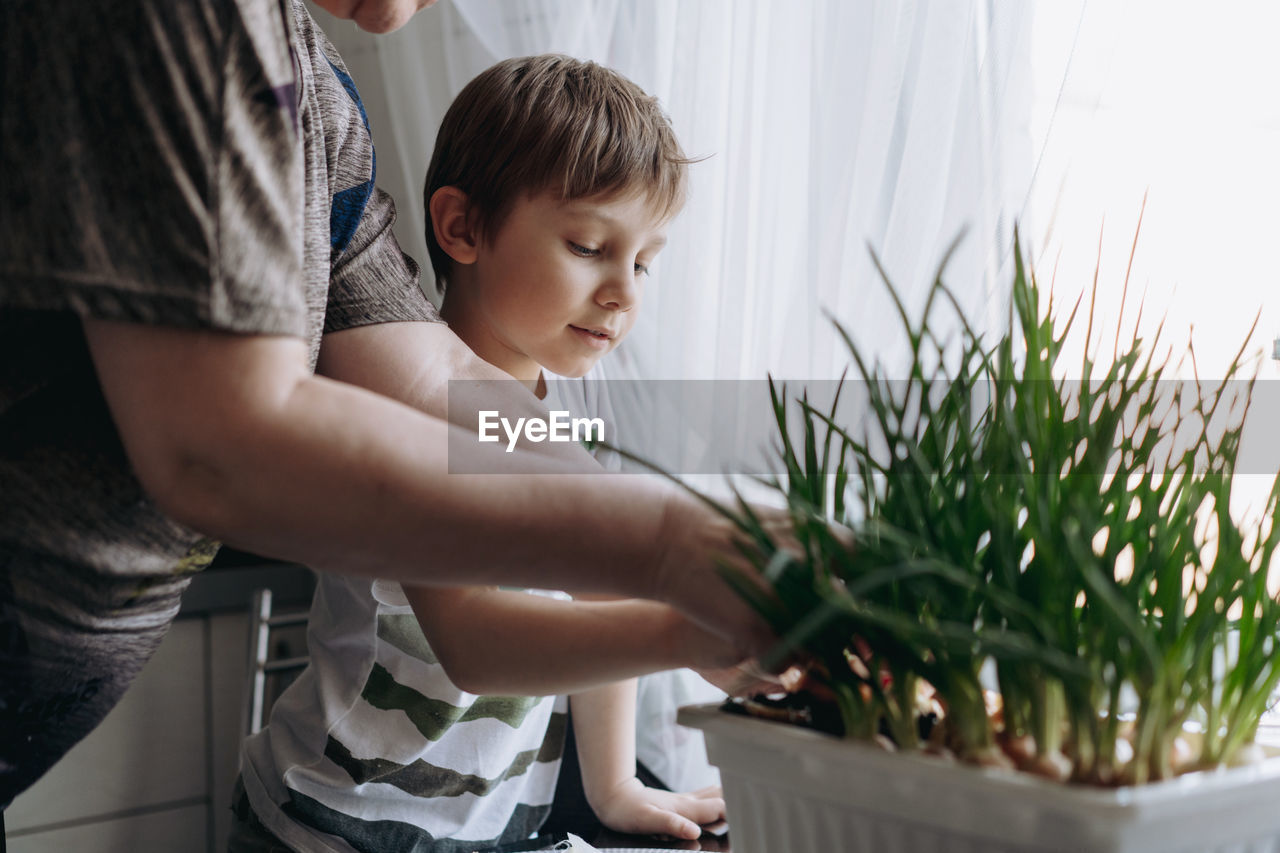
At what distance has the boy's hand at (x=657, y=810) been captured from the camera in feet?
2.73

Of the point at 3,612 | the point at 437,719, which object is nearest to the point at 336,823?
the point at 437,719

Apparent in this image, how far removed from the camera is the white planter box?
11.0 inches

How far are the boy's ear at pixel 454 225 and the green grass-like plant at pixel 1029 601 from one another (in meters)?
0.64

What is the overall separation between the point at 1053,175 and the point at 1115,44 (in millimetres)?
93

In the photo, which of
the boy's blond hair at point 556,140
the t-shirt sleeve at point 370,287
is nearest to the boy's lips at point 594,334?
the boy's blond hair at point 556,140

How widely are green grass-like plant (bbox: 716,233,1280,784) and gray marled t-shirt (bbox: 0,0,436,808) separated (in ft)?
0.64

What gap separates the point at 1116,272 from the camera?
72 cm

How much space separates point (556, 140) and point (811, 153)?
24 centimetres

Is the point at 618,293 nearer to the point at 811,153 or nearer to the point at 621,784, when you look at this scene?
the point at 811,153

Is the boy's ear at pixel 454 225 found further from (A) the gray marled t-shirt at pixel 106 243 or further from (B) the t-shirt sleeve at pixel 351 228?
(A) the gray marled t-shirt at pixel 106 243

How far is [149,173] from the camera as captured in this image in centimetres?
34
